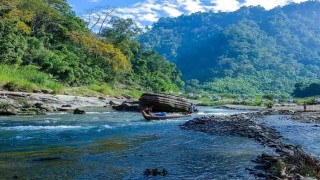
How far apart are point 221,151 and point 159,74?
309ft

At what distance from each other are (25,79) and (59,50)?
19.0 metres

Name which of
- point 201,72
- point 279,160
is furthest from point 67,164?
point 201,72

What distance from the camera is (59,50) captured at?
2662 inches

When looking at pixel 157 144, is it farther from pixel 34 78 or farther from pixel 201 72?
pixel 201 72

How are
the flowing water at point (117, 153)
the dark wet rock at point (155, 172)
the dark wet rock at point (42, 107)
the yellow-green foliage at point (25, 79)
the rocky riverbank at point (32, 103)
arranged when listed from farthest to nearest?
the yellow-green foliage at point (25, 79)
the dark wet rock at point (42, 107)
the rocky riverbank at point (32, 103)
the flowing water at point (117, 153)
the dark wet rock at point (155, 172)

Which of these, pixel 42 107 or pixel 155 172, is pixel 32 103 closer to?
pixel 42 107

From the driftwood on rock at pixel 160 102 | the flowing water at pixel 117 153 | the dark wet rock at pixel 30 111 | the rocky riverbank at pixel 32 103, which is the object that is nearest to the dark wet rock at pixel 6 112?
the rocky riverbank at pixel 32 103

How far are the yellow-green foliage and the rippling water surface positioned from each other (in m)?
20.4

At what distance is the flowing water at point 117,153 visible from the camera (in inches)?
503

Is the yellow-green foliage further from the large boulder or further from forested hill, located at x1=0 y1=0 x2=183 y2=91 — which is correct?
the large boulder

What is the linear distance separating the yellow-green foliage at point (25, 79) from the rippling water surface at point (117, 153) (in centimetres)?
2043

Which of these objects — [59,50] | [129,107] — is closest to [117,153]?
[129,107]

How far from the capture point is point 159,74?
11081 cm

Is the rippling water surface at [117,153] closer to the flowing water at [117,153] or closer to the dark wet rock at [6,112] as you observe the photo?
the flowing water at [117,153]
